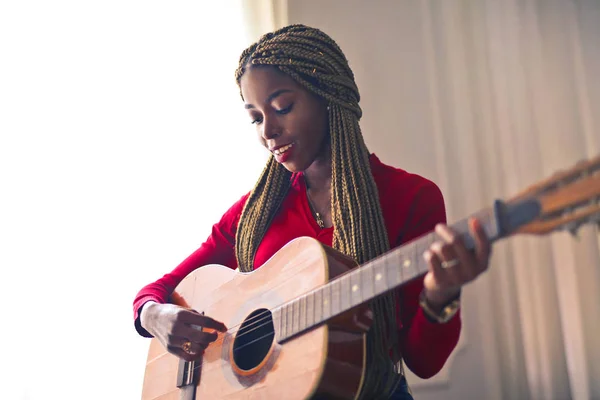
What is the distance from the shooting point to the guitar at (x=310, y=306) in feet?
1.89

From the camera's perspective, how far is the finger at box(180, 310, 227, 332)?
3.25 ft

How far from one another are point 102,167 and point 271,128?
64cm

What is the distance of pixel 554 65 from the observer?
164 cm

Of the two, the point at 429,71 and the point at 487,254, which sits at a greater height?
the point at 429,71

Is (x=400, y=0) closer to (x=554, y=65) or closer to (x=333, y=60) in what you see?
(x=554, y=65)

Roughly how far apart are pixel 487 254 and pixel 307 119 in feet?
1.75

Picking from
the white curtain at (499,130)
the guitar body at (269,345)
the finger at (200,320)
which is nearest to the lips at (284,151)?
the guitar body at (269,345)

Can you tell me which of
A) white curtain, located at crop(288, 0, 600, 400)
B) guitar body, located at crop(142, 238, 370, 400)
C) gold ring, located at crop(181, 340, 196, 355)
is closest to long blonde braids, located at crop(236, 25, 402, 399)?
guitar body, located at crop(142, 238, 370, 400)

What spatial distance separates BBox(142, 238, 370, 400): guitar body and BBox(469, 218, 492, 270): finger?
210mm

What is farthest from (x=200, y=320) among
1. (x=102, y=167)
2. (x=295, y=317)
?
(x=102, y=167)

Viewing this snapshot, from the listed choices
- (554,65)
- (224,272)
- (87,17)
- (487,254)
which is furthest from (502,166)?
(87,17)

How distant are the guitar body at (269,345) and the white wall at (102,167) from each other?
0.34 metres

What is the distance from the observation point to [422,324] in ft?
2.81

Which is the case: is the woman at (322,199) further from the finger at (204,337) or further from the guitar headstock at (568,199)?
the guitar headstock at (568,199)
